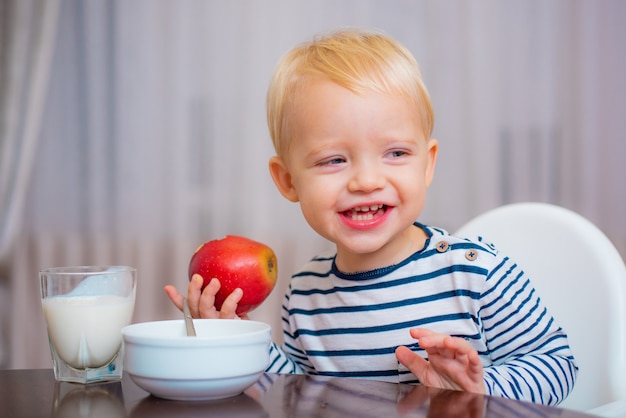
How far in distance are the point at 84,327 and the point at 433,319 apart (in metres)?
0.57

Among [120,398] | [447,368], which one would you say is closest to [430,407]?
[447,368]

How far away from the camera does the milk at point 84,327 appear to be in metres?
0.87

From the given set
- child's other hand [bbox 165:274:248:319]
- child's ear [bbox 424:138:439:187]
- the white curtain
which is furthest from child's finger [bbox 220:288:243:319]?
the white curtain

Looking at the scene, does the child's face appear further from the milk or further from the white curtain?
the white curtain

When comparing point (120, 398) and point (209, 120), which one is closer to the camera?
point (120, 398)

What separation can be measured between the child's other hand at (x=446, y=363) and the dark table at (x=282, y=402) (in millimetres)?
60

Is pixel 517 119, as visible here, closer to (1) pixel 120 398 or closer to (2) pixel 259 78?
(2) pixel 259 78

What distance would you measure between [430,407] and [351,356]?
538mm

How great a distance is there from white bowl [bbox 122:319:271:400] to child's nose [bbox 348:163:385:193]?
39 cm

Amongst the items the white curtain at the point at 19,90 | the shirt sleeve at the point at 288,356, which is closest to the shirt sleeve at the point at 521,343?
the shirt sleeve at the point at 288,356

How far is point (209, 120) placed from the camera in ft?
9.32

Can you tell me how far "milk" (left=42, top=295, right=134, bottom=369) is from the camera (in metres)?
0.87

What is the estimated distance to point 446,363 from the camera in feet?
2.95

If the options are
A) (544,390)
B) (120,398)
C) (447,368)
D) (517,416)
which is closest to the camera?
(517,416)
